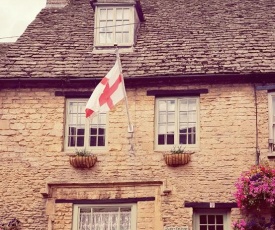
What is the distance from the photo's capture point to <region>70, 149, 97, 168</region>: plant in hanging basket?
16.3 m

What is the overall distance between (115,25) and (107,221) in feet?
19.7

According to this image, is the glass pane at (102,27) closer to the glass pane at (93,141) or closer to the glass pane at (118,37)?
the glass pane at (118,37)

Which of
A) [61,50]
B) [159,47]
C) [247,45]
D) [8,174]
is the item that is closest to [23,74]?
[61,50]

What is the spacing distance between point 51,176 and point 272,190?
5760 mm

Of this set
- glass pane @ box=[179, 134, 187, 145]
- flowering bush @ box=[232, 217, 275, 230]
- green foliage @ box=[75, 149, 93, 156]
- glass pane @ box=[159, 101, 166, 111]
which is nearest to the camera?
flowering bush @ box=[232, 217, 275, 230]

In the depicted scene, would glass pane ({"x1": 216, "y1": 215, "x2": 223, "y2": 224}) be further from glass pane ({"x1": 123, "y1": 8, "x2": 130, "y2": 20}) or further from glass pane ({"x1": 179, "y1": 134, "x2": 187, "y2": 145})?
glass pane ({"x1": 123, "y1": 8, "x2": 130, "y2": 20})

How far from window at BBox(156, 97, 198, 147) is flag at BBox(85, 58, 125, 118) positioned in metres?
1.49

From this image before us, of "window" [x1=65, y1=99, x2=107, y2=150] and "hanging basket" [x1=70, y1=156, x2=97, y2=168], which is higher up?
"window" [x1=65, y1=99, x2=107, y2=150]

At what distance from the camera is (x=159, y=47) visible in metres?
18.2

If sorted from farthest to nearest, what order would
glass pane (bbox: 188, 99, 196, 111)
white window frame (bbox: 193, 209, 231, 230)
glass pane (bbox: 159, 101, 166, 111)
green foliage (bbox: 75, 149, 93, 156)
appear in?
glass pane (bbox: 159, 101, 166, 111) < glass pane (bbox: 188, 99, 196, 111) < green foliage (bbox: 75, 149, 93, 156) < white window frame (bbox: 193, 209, 231, 230)

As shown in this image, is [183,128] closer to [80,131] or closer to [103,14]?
[80,131]

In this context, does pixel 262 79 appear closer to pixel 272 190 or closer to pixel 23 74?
pixel 272 190

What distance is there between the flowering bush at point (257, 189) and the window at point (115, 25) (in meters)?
5.61

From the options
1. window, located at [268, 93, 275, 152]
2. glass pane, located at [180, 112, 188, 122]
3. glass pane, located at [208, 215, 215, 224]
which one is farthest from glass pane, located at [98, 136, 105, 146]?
window, located at [268, 93, 275, 152]
